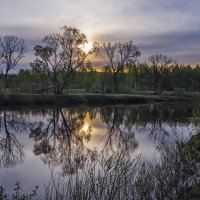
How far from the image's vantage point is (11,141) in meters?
35.9

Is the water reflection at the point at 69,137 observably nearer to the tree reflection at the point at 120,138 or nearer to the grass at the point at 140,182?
the tree reflection at the point at 120,138

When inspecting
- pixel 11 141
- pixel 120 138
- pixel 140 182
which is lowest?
pixel 120 138

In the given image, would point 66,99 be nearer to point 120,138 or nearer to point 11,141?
point 120,138

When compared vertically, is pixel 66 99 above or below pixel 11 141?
above

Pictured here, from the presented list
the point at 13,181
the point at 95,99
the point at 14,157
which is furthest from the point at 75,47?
the point at 13,181

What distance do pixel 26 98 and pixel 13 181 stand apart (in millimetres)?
65095

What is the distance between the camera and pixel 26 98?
3337 inches

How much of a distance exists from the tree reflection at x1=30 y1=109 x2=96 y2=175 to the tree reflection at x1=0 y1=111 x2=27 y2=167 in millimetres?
1441

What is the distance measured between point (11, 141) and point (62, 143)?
185 inches

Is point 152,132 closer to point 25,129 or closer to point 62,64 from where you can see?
point 25,129

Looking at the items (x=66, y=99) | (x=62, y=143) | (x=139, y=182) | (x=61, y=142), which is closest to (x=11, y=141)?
(x=61, y=142)

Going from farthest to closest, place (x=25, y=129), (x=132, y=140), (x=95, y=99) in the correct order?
1. (x=95, y=99)
2. (x=25, y=129)
3. (x=132, y=140)

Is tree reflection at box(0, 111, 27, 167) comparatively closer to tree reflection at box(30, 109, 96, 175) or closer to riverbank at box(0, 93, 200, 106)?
tree reflection at box(30, 109, 96, 175)

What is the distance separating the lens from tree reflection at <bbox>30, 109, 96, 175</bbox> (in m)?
23.7
